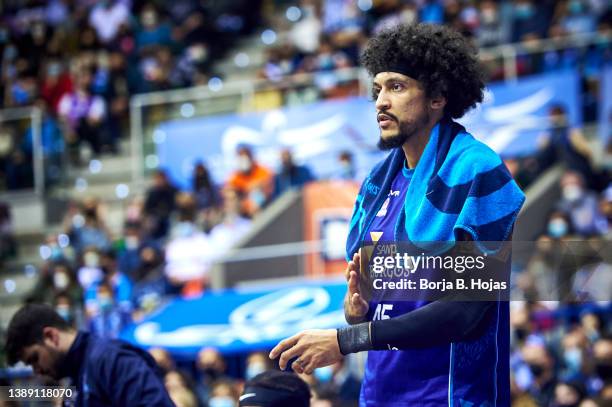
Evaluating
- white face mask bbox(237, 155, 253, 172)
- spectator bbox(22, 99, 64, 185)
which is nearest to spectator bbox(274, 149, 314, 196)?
white face mask bbox(237, 155, 253, 172)

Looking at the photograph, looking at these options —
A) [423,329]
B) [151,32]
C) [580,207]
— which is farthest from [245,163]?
[423,329]

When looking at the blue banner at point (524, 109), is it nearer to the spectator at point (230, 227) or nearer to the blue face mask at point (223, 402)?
the spectator at point (230, 227)

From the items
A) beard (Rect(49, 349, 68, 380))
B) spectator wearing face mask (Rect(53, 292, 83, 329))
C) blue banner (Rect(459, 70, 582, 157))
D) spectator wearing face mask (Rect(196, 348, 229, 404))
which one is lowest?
spectator wearing face mask (Rect(196, 348, 229, 404))

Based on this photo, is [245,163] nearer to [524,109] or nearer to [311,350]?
[524,109]

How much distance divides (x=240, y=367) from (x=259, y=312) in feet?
2.18

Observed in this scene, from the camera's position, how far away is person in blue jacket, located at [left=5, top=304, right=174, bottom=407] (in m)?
4.21

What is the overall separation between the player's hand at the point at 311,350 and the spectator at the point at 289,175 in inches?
326

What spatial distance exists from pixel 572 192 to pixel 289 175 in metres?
3.13

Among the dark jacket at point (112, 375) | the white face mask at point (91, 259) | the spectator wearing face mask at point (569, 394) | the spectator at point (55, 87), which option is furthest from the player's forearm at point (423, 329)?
the spectator at point (55, 87)

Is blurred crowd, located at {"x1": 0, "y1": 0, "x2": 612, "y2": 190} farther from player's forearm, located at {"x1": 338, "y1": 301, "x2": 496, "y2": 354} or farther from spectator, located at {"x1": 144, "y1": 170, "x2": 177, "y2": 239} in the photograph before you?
player's forearm, located at {"x1": 338, "y1": 301, "x2": 496, "y2": 354}

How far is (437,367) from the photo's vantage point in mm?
3697

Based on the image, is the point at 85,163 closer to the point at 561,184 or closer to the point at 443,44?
the point at 561,184

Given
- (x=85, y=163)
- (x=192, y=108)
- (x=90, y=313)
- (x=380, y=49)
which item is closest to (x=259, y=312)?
(x=90, y=313)

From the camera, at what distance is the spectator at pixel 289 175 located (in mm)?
11961
